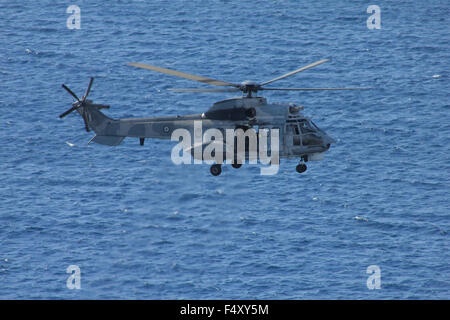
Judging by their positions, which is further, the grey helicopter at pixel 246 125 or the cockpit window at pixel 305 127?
the cockpit window at pixel 305 127

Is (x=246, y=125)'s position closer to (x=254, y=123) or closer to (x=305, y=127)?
(x=254, y=123)

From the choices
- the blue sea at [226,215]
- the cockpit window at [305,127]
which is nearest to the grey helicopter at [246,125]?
the cockpit window at [305,127]

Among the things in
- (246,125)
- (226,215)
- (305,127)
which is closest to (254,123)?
(246,125)

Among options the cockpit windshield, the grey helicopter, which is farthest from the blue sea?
the cockpit windshield

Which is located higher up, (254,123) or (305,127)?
(254,123)

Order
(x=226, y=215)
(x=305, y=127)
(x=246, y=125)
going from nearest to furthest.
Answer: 1. (x=246, y=125)
2. (x=305, y=127)
3. (x=226, y=215)

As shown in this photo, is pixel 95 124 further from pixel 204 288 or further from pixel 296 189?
pixel 296 189

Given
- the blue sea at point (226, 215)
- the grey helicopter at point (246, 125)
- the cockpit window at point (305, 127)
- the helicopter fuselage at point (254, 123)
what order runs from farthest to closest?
the blue sea at point (226, 215)
the cockpit window at point (305, 127)
the helicopter fuselage at point (254, 123)
the grey helicopter at point (246, 125)

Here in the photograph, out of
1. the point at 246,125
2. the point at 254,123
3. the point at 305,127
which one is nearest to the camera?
the point at 254,123

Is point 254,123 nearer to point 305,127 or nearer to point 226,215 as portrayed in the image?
point 305,127

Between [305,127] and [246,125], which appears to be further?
[305,127]

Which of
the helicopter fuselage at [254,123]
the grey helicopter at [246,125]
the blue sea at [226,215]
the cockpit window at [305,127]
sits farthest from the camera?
the blue sea at [226,215]

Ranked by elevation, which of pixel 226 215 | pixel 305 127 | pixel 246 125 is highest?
pixel 246 125

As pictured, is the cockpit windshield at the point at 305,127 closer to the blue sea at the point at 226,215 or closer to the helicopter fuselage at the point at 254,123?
the helicopter fuselage at the point at 254,123
